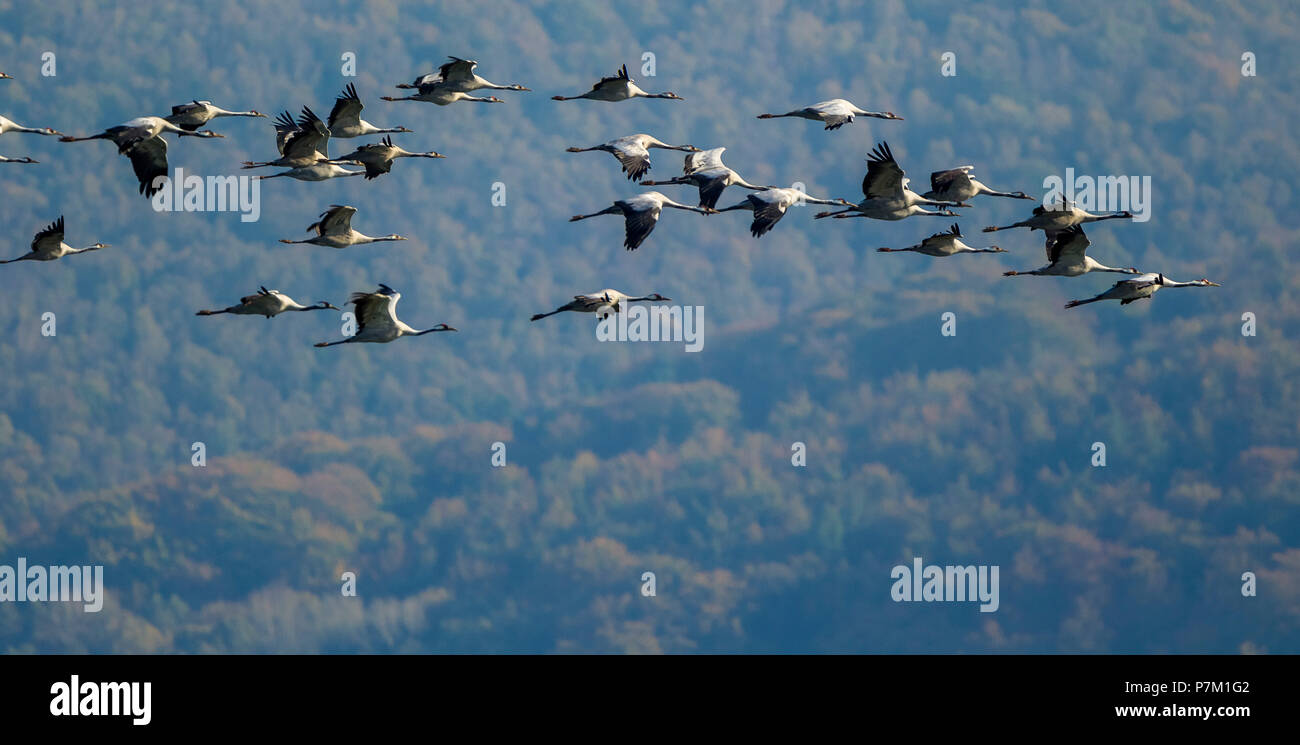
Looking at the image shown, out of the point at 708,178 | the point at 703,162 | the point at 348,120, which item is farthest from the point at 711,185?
the point at 348,120

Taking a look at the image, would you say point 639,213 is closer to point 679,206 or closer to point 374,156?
point 679,206

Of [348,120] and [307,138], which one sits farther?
[348,120]

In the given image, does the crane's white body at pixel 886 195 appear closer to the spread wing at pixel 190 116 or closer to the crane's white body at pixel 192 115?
the crane's white body at pixel 192 115

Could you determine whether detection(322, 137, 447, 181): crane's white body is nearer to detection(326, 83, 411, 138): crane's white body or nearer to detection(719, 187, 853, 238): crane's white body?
detection(326, 83, 411, 138): crane's white body

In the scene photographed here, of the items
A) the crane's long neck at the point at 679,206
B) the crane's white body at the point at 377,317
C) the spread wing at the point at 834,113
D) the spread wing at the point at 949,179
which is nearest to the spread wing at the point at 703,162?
the crane's long neck at the point at 679,206

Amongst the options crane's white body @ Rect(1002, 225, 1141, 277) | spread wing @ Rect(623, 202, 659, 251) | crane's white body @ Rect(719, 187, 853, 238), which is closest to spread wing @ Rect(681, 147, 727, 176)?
crane's white body @ Rect(719, 187, 853, 238)

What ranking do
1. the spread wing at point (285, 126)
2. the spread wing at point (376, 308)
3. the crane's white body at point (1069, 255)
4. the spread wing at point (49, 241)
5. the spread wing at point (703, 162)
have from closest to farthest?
the spread wing at point (376, 308) < the spread wing at point (285, 126) < the spread wing at point (49, 241) < the crane's white body at point (1069, 255) < the spread wing at point (703, 162)
